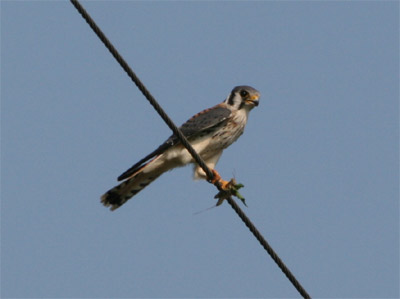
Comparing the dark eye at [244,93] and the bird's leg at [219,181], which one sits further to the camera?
the dark eye at [244,93]

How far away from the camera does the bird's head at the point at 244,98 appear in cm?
693

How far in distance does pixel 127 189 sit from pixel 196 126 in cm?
84

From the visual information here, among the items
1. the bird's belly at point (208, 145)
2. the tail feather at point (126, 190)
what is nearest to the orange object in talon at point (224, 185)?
the bird's belly at point (208, 145)

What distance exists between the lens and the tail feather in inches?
260

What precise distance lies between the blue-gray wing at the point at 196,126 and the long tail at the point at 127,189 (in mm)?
168

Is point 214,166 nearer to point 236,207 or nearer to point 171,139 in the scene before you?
point 171,139

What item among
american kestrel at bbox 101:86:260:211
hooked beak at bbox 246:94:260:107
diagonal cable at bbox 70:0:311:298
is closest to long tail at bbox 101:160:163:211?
american kestrel at bbox 101:86:260:211

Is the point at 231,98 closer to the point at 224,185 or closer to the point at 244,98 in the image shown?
the point at 244,98

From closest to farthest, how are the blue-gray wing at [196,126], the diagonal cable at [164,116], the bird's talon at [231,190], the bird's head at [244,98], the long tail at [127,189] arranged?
the diagonal cable at [164,116] → the bird's talon at [231,190] → the blue-gray wing at [196,126] → the long tail at [127,189] → the bird's head at [244,98]

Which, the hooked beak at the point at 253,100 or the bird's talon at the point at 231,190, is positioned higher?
the hooked beak at the point at 253,100

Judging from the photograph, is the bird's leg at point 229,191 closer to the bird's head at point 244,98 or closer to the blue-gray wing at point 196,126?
the blue-gray wing at point 196,126

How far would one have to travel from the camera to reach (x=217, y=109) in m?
6.84

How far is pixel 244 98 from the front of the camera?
6.96 meters

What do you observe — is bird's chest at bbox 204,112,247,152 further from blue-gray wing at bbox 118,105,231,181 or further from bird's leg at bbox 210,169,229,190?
bird's leg at bbox 210,169,229,190
